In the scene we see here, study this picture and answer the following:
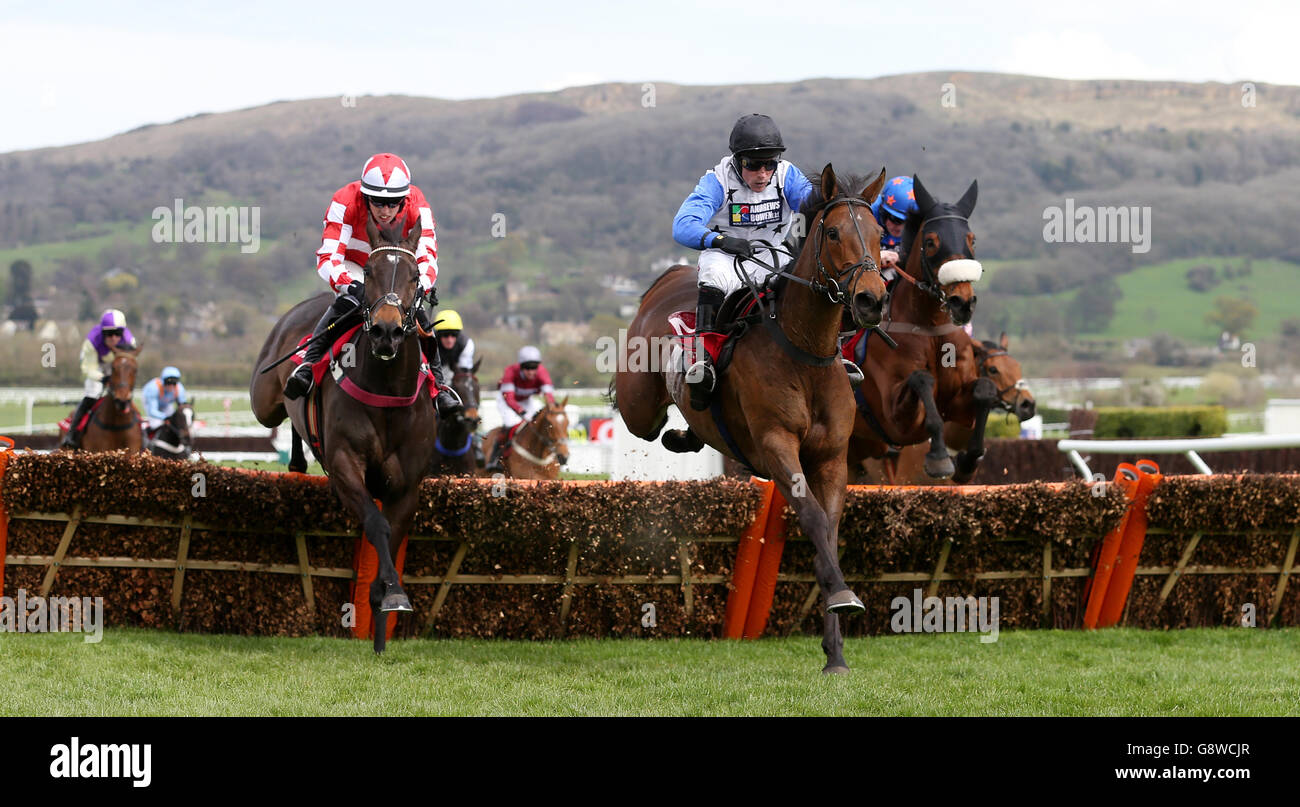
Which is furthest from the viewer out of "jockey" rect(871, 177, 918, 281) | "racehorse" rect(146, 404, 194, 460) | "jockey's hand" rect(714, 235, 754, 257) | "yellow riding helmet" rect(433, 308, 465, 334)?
"racehorse" rect(146, 404, 194, 460)

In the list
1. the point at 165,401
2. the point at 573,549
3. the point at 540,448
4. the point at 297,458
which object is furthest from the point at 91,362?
the point at 573,549

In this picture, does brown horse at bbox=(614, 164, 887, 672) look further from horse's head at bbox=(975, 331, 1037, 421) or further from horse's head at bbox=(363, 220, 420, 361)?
horse's head at bbox=(975, 331, 1037, 421)

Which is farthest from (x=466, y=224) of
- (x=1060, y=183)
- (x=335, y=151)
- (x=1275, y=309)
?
(x=1275, y=309)

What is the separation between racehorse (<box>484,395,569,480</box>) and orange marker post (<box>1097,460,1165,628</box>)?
Result: 20.1 feet

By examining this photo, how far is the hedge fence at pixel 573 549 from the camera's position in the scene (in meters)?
7.04

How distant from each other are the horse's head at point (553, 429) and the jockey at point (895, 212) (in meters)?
5.03

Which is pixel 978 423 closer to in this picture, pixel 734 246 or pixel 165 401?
pixel 734 246

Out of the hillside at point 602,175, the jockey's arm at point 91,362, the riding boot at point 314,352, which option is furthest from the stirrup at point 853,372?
the hillside at point 602,175

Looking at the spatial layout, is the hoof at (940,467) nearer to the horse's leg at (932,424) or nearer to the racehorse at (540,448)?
the horse's leg at (932,424)

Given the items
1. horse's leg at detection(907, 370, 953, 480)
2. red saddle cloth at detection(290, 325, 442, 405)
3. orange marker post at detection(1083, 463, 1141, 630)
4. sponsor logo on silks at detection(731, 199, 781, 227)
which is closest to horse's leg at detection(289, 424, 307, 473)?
red saddle cloth at detection(290, 325, 442, 405)

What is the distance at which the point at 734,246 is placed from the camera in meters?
6.68

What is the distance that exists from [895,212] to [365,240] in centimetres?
346

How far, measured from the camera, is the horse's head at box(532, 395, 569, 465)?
13.1 m
